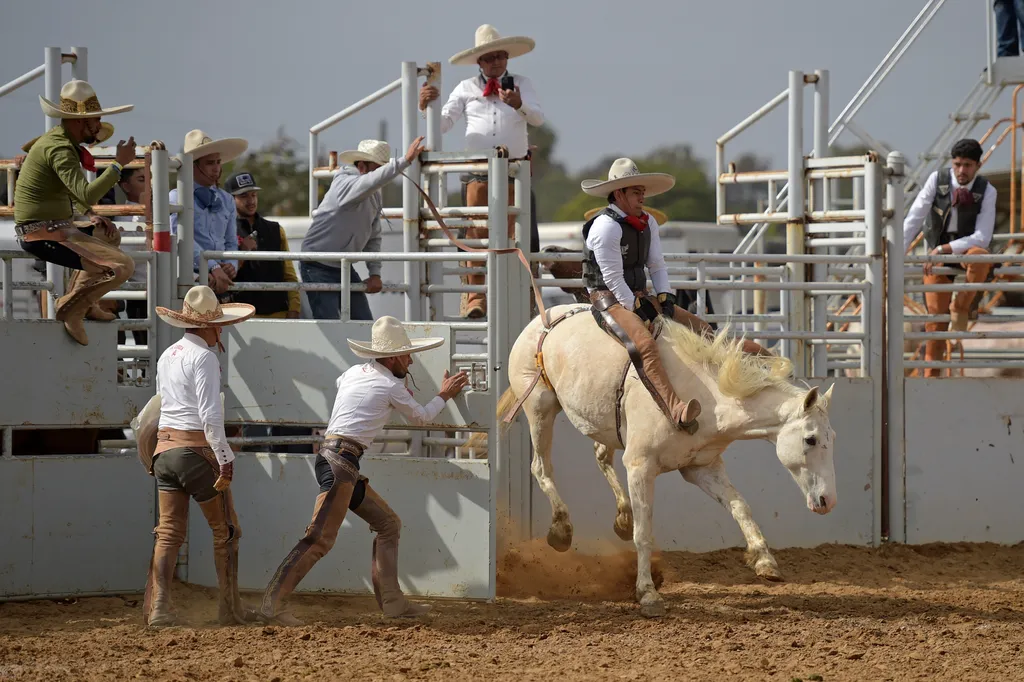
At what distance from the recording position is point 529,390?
7867 mm

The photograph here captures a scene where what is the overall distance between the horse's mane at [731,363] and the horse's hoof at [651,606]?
1230mm

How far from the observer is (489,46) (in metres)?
9.49

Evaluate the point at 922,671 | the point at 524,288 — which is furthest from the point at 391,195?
the point at 922,671

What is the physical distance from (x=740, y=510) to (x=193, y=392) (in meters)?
3.10

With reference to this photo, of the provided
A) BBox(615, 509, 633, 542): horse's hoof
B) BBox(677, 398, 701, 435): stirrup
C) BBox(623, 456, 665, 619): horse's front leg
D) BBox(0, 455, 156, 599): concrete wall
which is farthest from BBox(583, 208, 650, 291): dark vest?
BBox(0, 455, 156, 599): concrete wall

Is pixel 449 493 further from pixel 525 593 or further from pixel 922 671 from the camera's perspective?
pixel 922 671

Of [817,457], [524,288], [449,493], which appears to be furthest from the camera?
[524,288]

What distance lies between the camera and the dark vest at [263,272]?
354 inches

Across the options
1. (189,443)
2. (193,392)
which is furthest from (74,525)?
(193,392)

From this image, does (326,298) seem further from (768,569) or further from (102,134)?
(768,569)

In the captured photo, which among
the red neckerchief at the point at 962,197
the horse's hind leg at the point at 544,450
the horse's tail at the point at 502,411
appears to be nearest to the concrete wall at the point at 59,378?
the horse's tail at the point at 502,411

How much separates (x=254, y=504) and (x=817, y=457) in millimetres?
3411

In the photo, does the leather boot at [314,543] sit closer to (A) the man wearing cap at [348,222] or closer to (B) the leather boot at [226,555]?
(B) the leather boot at [226,555]

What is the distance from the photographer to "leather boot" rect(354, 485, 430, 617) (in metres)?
7.09
